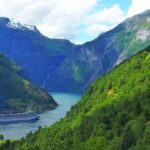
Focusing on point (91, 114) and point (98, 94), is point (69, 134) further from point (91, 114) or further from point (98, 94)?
point (98, 94)

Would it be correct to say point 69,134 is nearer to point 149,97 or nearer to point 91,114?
point 91,114

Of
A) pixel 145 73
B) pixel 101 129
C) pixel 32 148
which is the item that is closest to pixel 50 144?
pixel 32 148

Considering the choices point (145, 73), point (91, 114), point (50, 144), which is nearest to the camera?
point (50, 144)

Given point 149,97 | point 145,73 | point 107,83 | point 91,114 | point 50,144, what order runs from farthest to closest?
1. point 107,83
2. point 145,73
3. point 91,114
4. point 50,144
5. point 149,97

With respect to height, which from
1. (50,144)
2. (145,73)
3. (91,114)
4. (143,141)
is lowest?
(143,141)

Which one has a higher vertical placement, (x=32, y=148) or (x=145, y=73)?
(x=145, y=73)

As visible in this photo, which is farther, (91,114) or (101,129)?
(91,114)

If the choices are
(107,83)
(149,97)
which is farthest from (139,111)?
(107,83)
